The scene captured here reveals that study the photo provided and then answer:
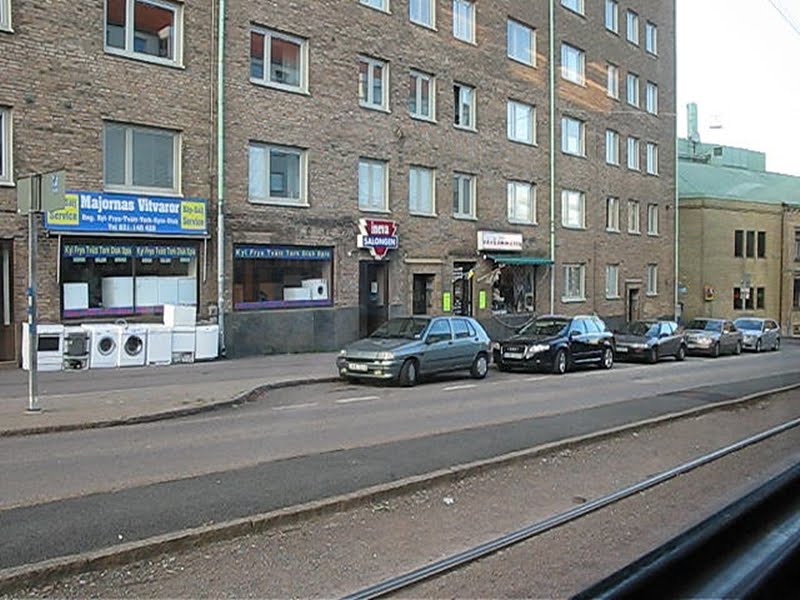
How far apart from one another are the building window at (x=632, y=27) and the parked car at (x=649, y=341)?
17.4 meters

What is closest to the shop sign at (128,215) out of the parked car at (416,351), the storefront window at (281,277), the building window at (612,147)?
the storefront window at (281,277)

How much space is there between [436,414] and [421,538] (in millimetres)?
6277

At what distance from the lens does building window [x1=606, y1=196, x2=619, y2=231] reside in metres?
37.1

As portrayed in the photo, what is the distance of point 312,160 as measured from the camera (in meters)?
22.6

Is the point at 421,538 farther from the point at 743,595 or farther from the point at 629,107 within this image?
the point at 629,107

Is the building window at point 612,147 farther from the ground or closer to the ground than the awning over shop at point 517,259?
farther from the ground

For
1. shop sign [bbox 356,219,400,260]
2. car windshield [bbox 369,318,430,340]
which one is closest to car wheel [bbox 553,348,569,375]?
car windshield [bbox 369,318,430,340]

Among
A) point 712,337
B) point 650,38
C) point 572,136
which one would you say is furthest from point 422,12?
point 650,38

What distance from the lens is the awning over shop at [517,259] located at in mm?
29263

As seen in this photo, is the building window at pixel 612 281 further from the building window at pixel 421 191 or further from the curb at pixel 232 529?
the curb at pixel 232 529

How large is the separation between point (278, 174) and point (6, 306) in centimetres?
770

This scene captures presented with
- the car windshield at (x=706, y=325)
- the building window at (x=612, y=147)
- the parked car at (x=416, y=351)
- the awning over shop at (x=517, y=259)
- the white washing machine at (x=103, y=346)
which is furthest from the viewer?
the building window at (x=612, y=147)

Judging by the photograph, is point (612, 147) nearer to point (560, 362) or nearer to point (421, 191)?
point (421, 191)

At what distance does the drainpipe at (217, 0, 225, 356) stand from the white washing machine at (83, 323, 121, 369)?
3.13 metres
